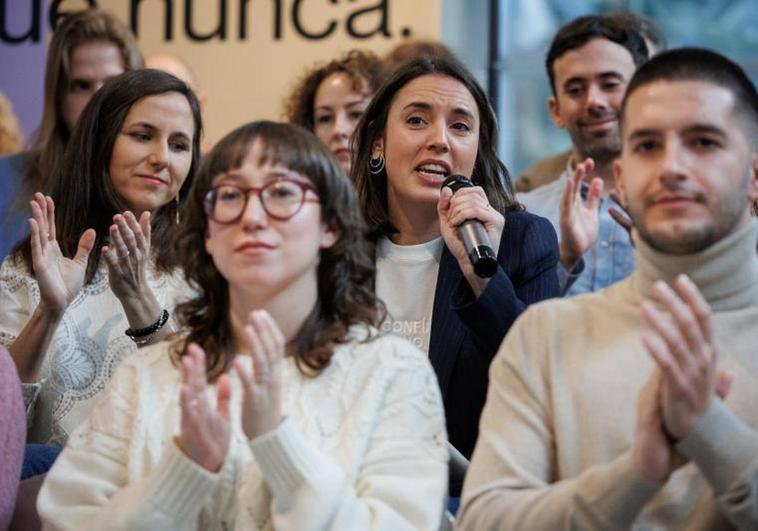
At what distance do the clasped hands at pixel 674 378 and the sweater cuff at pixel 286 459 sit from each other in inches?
17.3

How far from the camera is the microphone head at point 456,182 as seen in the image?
2.76 m

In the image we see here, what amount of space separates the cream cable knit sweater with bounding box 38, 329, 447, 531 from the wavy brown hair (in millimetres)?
36

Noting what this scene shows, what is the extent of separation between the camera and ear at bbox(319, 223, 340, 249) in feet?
6.90

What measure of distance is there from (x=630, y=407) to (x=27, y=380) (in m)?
1.50

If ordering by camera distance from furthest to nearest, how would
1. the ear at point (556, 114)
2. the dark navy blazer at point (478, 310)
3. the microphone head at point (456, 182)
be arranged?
the ear at point (556, 114)
the microphone head at point (456, 182)
the dark navy blazer at point (478, 310)

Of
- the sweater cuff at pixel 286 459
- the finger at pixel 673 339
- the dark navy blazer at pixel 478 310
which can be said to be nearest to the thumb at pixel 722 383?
the finger at pixel 673 339

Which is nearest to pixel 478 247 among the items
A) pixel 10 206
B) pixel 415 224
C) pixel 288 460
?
pixel 415 224

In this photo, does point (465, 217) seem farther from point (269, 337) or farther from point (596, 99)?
point (596, 99)

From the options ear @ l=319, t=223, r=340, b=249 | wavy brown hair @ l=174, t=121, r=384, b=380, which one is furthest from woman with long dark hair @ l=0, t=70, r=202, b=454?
Answer: ear @ l=319, t=223, r=340, b=249

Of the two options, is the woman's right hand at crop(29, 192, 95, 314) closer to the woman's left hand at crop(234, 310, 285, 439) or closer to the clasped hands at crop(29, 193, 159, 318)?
the clasped hands at crop(29, 193, 159, 318)

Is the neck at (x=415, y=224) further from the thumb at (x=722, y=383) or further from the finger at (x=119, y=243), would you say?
the thumb at (x=722, y=383)

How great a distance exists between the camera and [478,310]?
8.24 feet

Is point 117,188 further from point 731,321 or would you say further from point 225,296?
point 731,321

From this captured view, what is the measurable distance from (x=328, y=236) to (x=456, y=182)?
2.37 feet
